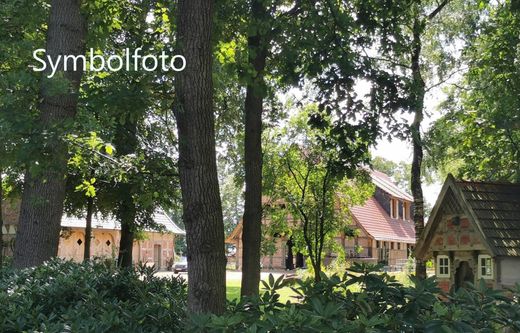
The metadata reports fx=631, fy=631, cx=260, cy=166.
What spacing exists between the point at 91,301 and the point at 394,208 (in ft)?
165

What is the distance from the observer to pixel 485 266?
1366 cm

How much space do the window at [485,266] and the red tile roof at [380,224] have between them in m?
31.0

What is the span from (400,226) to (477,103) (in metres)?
37.2

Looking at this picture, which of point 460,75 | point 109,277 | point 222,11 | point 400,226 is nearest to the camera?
point 109,277

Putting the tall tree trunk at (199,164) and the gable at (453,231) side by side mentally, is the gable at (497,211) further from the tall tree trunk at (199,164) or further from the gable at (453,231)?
the tall tree trunk at (199,164)

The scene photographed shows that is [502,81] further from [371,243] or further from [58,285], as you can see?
[371,243]

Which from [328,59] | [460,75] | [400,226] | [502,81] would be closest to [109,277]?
[328,59]

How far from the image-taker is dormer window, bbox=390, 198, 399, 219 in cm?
5266

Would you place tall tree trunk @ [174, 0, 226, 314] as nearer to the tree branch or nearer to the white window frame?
the white window frame

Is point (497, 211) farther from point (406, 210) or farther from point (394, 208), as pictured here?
point (406, 210)

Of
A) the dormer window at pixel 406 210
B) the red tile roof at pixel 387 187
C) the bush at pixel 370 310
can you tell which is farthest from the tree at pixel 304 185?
the dormer window at pixel 406 210

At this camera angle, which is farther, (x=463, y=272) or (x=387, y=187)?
(x=387, y=187)

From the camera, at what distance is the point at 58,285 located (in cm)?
580

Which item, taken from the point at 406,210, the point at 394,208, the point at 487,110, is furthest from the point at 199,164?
the point at 406,210
